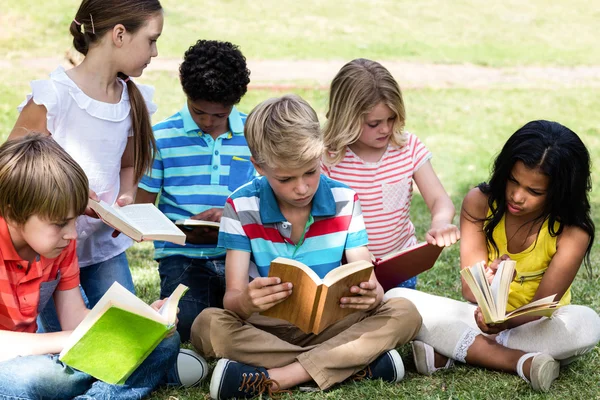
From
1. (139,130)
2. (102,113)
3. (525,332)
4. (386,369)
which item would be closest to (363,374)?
(386,369)

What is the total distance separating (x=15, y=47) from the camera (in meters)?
12.8

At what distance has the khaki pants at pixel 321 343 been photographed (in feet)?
10.6

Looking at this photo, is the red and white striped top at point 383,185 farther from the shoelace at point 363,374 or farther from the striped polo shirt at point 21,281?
the striped polo shirt at point 21,281

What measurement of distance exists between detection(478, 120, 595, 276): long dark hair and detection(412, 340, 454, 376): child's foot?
659 millimetres

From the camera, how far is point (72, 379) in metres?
2.96

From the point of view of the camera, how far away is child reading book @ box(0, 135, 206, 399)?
2855 mm

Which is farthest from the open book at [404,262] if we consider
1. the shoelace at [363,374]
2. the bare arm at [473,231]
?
the shoelace at [363,374]

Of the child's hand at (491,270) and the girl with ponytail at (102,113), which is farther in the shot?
the girl with ponytail at (102,113)

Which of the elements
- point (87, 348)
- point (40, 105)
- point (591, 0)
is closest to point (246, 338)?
point (87, 348)

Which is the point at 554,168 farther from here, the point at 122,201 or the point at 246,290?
the point at 122,201

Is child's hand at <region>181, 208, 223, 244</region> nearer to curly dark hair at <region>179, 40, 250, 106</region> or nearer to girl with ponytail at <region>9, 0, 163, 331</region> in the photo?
girl with ponytail at <region>9, 0, 163, 331</region>

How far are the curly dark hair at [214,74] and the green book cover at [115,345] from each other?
1.44 meters

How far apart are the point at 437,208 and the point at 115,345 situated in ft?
5.75

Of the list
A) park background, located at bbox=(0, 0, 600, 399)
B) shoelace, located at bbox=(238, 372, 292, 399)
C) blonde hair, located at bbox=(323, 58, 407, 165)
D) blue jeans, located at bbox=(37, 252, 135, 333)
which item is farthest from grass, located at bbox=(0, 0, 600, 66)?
shoelace, located at bbox=(238, 372, 292, 399)
